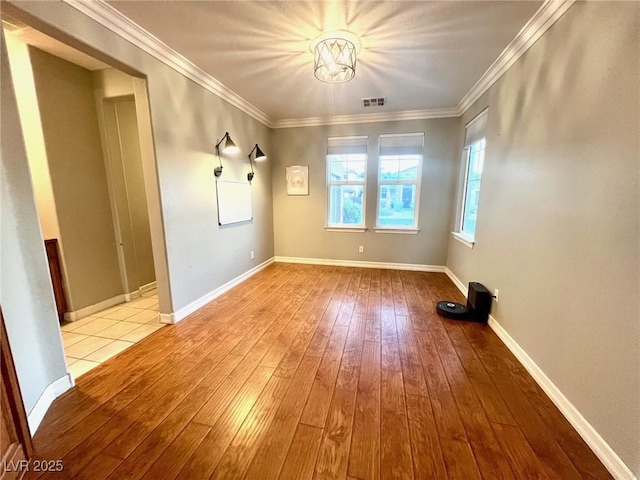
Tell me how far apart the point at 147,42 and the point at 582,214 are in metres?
3.39

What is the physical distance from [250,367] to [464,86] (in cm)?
382

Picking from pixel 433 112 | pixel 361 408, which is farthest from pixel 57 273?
pixel 433 112

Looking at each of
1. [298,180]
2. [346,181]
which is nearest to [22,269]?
[298,180]

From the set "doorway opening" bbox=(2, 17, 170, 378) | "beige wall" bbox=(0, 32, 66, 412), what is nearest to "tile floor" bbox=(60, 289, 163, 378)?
"doorway opening" bbox=(2, 17, 170, 378)

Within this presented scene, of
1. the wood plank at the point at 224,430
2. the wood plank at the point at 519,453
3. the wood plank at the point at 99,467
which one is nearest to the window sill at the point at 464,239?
the wood plank at the point at 519,453

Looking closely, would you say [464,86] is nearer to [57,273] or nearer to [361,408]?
[361,408]

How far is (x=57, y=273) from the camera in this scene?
260 centimetres

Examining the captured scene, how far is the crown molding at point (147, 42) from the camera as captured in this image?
69.2 inches

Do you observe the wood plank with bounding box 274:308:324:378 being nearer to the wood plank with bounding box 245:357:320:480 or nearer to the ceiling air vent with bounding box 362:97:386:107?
the wood plank with bounding box 245:357:320:480

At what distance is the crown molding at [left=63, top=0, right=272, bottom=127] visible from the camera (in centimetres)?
176

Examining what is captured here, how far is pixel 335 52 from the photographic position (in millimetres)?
2203

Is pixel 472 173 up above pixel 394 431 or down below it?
above

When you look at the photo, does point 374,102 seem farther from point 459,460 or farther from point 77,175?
point 459,460

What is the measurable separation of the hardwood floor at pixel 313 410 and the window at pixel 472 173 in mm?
1575
